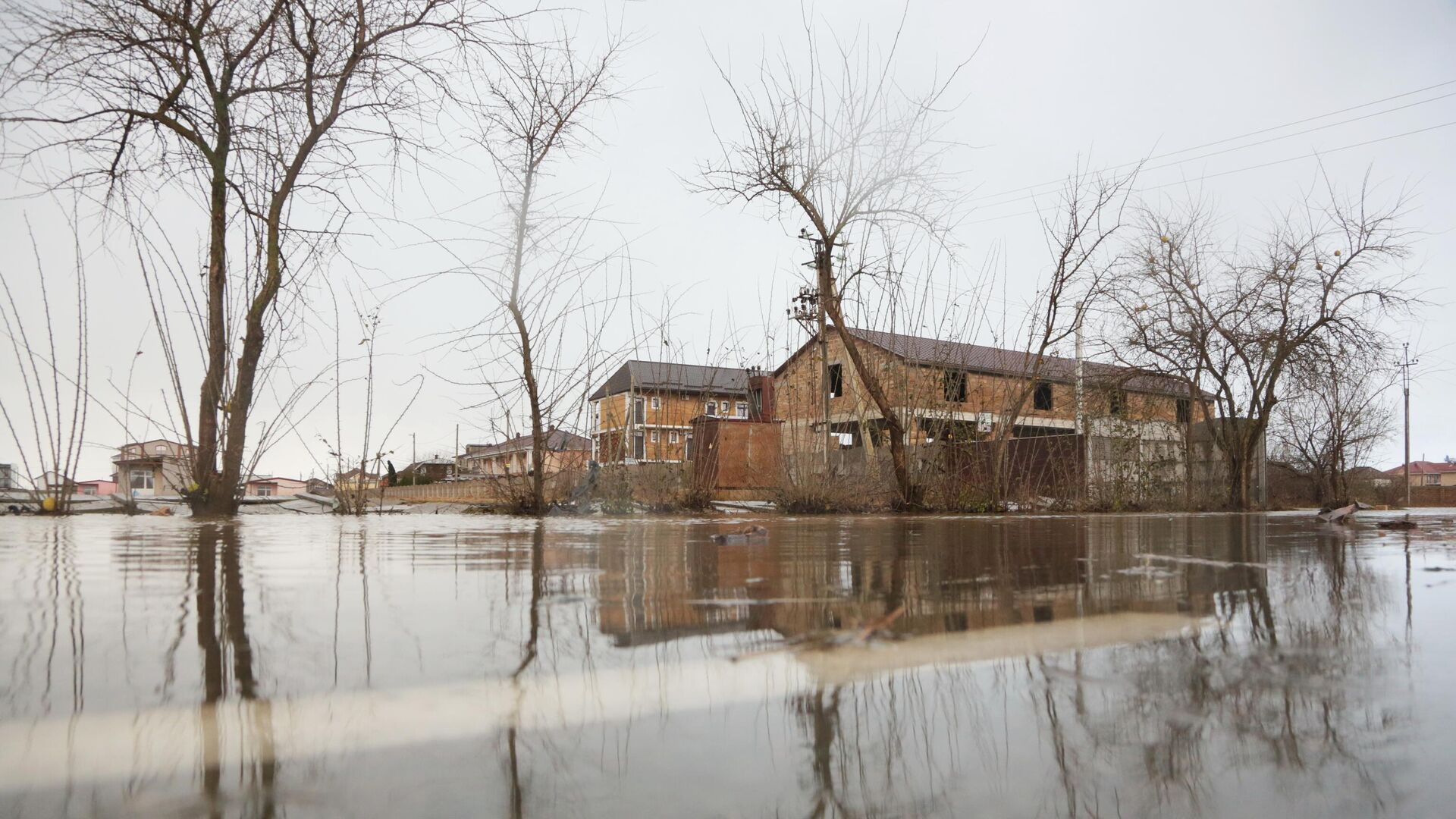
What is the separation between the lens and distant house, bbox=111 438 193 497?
449 centimetres

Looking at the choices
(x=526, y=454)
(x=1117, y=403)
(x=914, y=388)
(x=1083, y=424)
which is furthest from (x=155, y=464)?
(x=1117, y=403)

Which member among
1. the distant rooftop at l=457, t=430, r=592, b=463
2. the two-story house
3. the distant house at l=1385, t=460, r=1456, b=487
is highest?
the two-story house

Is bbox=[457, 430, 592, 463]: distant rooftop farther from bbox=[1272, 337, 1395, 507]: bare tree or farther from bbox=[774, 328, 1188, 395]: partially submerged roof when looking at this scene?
bbox=[1272, 337, 1395, 507]: bare tree

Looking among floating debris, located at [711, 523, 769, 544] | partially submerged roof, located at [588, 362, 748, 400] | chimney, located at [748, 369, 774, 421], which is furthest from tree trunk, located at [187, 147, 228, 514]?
chimney, located at [748, 369, 774, 421]

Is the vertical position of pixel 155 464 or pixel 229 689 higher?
pixel 155 464

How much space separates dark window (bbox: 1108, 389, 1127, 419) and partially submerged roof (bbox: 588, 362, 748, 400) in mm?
9448

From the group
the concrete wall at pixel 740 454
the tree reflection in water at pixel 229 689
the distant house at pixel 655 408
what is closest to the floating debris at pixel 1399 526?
the concrete wall at pixel 740 454

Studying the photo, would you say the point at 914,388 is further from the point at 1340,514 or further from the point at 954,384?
the point at 1340,514

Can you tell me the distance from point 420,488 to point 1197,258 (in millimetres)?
14337

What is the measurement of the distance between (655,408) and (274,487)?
2839 mm

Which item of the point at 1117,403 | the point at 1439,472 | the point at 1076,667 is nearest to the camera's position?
the point at 1076,667

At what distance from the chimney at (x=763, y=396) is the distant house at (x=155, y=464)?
4368 mm

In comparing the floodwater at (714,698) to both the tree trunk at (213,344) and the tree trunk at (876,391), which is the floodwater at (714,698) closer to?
the tree trunk at (213,344)

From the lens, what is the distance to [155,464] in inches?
183
